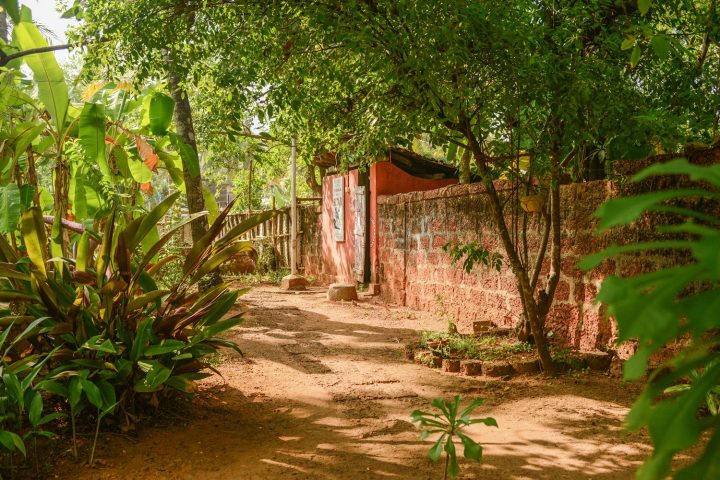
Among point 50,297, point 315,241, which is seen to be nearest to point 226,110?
point 50,297

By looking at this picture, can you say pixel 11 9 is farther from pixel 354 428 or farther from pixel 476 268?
pixel 354 428

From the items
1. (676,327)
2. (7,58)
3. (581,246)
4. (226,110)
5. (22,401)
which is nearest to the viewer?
(676,327)

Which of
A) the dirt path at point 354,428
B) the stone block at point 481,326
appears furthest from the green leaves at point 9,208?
the stone block at point 481,326

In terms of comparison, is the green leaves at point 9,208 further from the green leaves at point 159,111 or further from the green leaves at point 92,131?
Result: the green leaves at point 159,111

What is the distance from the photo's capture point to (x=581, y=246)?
17.7 ft

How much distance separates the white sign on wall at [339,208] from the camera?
41.9 feet

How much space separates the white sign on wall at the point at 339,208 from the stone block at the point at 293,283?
44.9 inches

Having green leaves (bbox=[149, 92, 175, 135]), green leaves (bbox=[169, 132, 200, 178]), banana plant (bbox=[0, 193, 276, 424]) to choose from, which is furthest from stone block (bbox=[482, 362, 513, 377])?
green leaves (bbox=[149, 92, 175, 135])

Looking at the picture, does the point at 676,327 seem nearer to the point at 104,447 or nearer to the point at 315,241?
the point at 104,447

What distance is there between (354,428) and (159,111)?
272 centimetres

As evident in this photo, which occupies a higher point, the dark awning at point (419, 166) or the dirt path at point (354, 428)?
the dark awning at point (419, 166)

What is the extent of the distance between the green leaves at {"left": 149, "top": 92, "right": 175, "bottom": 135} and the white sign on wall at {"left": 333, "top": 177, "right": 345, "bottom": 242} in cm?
807

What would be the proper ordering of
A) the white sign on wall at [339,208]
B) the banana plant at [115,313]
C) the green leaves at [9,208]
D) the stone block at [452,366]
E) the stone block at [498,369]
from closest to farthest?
the banana plant at [115,313] < the green leaves at [9,208] < the stone block at [498,369] < the stone block at [452,366] < the white sign on wall at [339,208]

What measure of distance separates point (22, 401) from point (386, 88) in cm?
352
